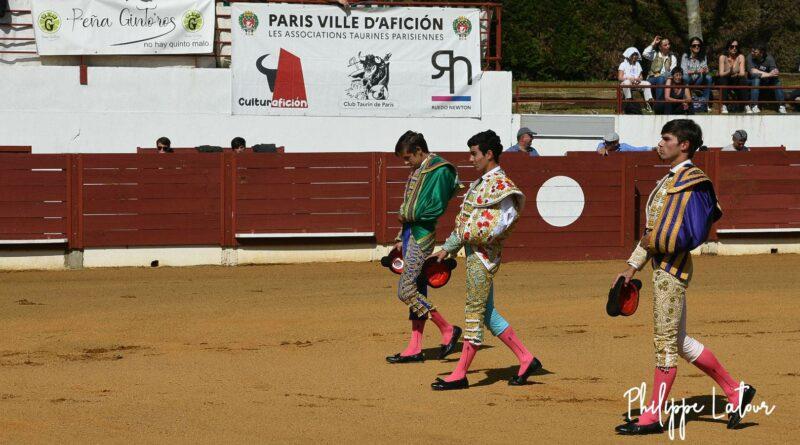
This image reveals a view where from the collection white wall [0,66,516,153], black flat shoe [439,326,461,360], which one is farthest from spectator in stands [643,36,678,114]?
black flat shoe [439,326,461,360]

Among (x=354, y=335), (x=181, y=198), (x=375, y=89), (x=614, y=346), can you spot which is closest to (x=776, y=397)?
(x=614, y=346)

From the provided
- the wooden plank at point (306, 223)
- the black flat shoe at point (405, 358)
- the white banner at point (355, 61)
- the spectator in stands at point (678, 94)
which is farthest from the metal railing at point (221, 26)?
the black flat shoe at point (405, 358)

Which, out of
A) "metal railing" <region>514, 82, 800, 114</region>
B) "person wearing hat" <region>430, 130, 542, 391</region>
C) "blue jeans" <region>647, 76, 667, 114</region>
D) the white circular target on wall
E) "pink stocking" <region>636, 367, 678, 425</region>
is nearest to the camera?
"pink stocking" <region>636, 367, 678, 425</region>

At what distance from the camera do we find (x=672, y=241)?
215 inches

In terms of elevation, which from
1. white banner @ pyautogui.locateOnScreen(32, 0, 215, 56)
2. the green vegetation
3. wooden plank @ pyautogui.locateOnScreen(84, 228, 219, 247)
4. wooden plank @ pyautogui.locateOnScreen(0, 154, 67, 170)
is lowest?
wooden plank @ pyautogui.locateOnScreen(84, 228, 219, 247)

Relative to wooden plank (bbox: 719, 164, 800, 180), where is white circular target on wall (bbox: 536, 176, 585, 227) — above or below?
below

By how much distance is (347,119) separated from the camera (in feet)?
56.2

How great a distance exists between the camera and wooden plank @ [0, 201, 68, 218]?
44.0 ft

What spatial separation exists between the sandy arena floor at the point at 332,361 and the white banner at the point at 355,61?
15.6 feet

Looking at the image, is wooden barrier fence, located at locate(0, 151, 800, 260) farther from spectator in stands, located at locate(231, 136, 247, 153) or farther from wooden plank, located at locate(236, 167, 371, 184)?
spectator in stands, located at locate(231, 136, 247, 153)

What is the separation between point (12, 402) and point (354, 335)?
299cm

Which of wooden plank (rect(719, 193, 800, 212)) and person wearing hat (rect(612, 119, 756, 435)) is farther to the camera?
wooden plank (rect(719, 193, 800, 212))

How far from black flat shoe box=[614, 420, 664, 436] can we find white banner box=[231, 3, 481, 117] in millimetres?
11835

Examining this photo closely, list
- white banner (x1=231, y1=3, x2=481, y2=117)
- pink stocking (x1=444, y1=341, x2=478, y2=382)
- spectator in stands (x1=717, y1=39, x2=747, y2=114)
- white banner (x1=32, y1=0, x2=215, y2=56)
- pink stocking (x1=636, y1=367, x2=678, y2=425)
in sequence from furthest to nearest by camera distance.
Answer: spectator in stands (x1=717, y1=39, x2=747, y2=114), white banner (x1=231, y1=3, x2=481, y2=117), white banner (x1=32, y1=0, x2=215, y2=56), pink stocking (x1=444, y1=341, x2=478, y2=382), pink stocking (x1=636, y1=367, x2=678, y2=425)
